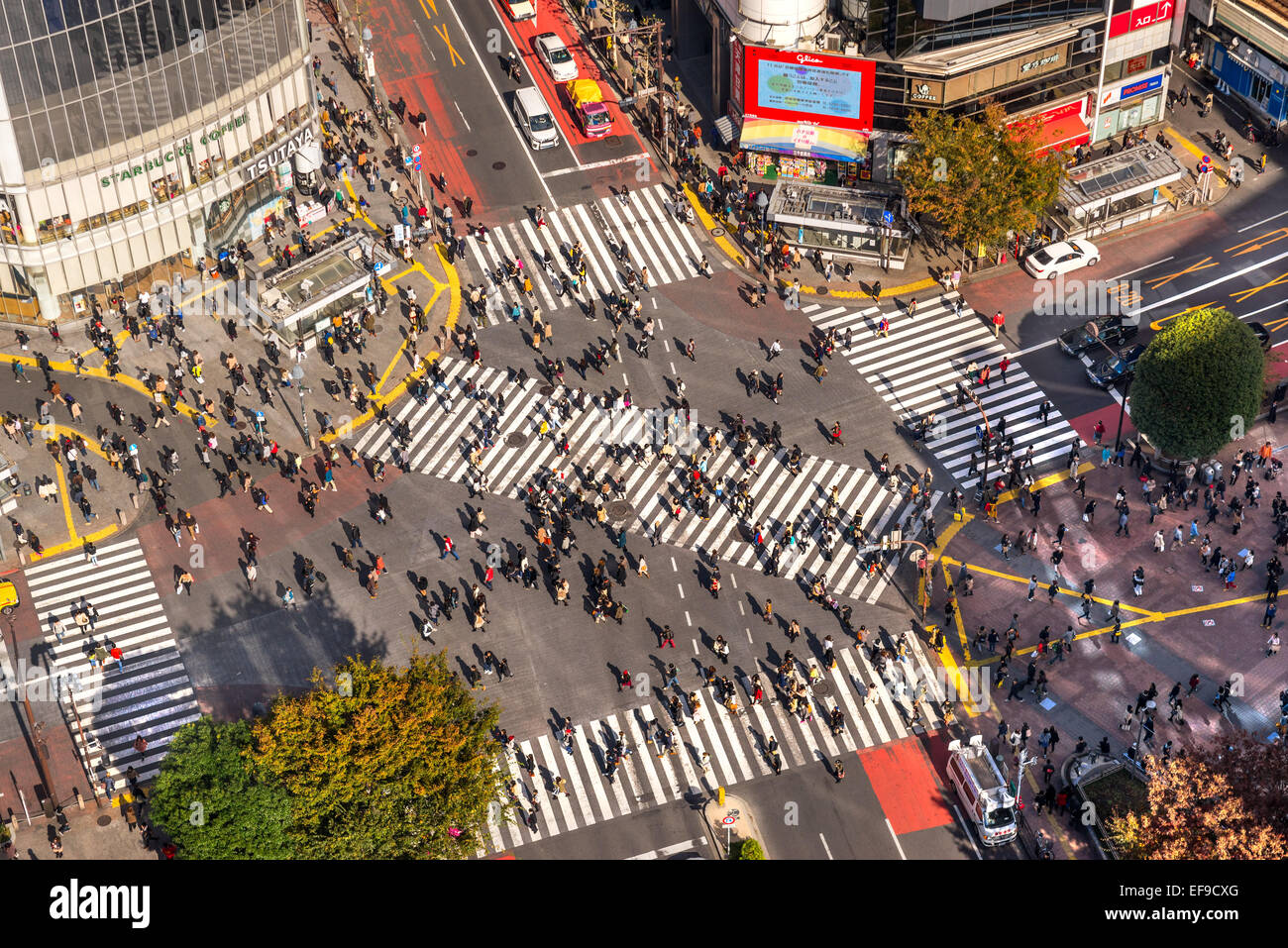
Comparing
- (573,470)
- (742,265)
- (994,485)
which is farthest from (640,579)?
(742,265)

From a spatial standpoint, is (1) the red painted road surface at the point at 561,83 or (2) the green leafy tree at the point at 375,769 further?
(1) the red painted road surface at the point at 561,83

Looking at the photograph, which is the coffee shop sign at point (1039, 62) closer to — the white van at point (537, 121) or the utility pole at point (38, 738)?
the white van at point (537, 121)

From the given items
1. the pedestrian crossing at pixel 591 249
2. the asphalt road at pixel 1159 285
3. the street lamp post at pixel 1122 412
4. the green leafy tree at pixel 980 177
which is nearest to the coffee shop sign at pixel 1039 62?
the green leafy tree at pixel 980 177

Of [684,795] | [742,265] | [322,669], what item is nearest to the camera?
[684,795]

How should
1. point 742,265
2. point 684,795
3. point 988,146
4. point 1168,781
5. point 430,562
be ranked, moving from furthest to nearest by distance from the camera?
1. point 742,265
2. point 988,146
3. point 430,562
4. point 684,795
5. point 1168,781

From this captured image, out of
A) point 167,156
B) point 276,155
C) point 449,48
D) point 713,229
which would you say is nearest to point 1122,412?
point 713,229

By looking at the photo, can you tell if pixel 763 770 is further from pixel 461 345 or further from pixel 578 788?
pixel 461 345

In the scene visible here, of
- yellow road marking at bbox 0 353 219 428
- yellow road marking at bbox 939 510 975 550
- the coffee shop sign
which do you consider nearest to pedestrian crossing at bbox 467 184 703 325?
yellow road marking at bbox 0 353 219 428
